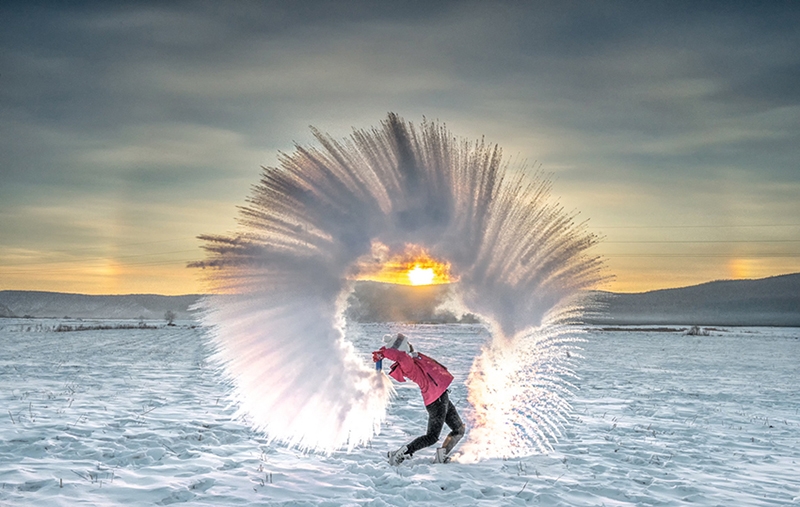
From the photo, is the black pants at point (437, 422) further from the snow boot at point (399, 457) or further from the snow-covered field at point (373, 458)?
the snow-covered field at point (373, 458)

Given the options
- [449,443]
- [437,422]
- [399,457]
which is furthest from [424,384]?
[399,457]

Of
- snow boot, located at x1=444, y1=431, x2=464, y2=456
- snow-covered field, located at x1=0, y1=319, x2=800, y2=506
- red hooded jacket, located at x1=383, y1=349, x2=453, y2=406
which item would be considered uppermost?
red hooded jacket, located at x1=383, y1=349, x2=453, y2=406

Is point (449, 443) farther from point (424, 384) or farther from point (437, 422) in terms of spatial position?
point (424, 384)

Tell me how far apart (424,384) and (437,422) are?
0.49 metres

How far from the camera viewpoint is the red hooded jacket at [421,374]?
6.41 meters

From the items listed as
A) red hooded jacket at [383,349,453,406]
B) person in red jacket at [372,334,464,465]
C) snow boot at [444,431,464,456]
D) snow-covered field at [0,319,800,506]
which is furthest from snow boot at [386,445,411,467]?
red hooded jacket at [383,349,453,406]

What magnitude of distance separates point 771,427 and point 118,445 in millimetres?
10658

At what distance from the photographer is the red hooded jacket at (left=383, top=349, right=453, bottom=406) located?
6406mm

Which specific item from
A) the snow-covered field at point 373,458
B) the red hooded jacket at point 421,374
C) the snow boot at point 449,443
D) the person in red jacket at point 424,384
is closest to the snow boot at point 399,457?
the person in red jacket at point 424,384

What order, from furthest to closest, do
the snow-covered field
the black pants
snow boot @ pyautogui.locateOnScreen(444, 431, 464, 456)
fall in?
snow boot @ pyautogui.locateOnScreen(444, 431, 464, 456) → the black pants → the snow-covered field

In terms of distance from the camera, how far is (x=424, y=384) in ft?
21.2

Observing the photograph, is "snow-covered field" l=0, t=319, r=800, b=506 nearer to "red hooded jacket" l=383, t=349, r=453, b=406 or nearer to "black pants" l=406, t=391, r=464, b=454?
"black pants" l=406, t=391, r=464, b=454

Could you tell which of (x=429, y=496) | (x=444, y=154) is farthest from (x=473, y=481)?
(x=444, y=154)

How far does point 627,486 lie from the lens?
5.84 metres
